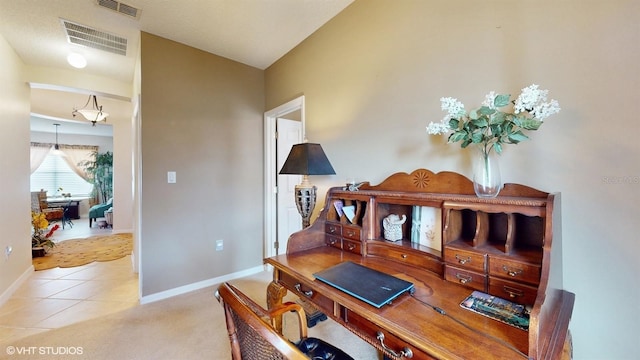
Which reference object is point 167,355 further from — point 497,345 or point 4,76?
point 4,76

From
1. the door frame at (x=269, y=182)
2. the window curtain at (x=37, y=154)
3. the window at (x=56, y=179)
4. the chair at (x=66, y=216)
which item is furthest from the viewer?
the window at (x=56, y=179)

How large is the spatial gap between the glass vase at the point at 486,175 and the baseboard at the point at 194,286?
2.85 m

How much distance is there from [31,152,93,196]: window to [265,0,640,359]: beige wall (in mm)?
9750

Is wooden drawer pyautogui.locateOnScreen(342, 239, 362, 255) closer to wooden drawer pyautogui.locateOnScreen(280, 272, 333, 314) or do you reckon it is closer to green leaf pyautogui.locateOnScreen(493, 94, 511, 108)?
wooden drawer pyautogui.locateOnScreen(280, 272, 333, 314)

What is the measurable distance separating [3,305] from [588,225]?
4.56 metres

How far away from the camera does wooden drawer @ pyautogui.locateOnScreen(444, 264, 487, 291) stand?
3.44ft

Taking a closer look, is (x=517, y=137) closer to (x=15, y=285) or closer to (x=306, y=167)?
(x=306, y=167)

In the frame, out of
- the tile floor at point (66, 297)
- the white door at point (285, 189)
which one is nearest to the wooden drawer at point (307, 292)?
the white door at point (285, 189)

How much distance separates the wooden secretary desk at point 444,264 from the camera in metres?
0.77

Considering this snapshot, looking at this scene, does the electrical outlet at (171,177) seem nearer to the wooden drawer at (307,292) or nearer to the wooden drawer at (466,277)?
the wooden drawer at (307,292)

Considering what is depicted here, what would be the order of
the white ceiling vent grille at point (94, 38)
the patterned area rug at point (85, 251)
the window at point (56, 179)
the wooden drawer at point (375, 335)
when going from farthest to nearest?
the window at point (56, 179) < the patterned area rug at point (85, 251) < the white ceiling vent grille at point (94, 38) < the wooden drawer at point (375, 335)

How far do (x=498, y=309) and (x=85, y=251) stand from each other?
5.77 metres

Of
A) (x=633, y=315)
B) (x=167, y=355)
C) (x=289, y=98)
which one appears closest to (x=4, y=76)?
(x=289, y=98)

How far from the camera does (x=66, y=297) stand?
8.54 feet
